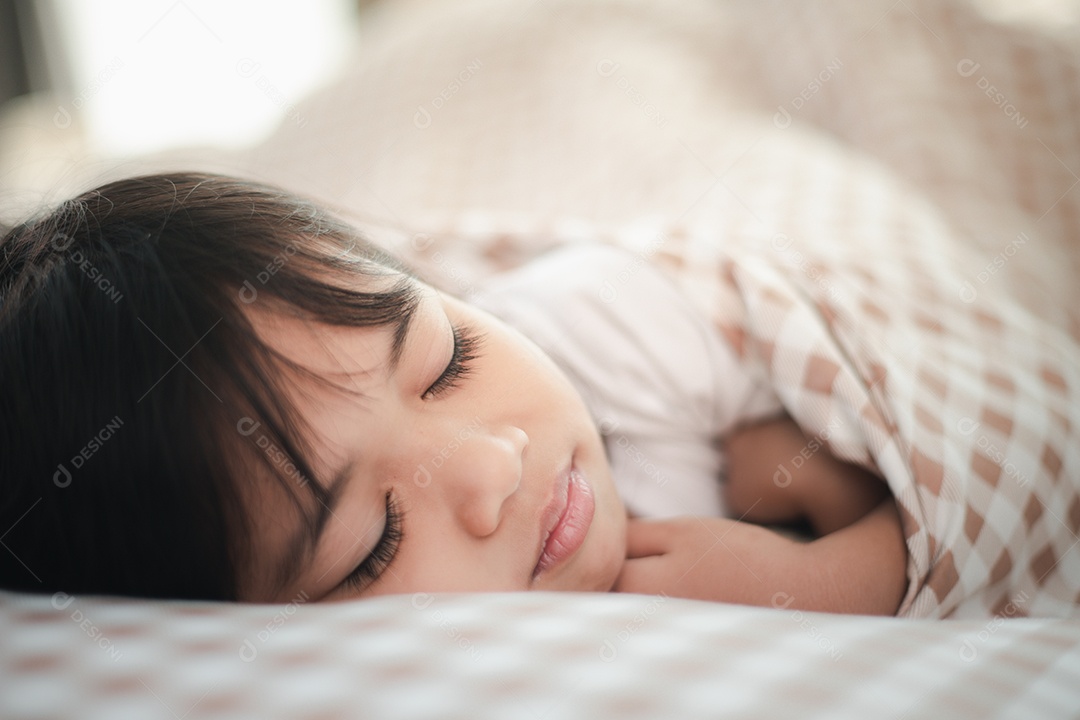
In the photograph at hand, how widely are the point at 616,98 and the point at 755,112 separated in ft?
0.82

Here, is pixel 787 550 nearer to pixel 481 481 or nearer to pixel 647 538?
pixel 647 538

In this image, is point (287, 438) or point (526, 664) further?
point (287, 438)

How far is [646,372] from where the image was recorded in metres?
0.78

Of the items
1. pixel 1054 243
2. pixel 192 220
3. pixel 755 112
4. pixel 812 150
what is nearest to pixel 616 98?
pixel 755 112

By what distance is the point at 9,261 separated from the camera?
58 cm

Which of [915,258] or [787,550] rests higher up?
[915,258]

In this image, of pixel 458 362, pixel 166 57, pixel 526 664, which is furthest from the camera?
pixel 166 57

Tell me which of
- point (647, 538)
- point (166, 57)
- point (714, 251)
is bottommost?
point (647, 538)

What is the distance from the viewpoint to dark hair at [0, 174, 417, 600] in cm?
48

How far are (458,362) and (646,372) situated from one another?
26 cm

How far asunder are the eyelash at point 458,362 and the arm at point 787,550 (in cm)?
24

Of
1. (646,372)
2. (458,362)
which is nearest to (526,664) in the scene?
(458,362)

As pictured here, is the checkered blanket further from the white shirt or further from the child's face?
the child's face

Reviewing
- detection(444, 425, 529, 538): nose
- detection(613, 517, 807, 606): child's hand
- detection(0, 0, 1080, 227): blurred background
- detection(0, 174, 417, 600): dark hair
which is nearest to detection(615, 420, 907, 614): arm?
detection(613, 517, 807, 606): child's hand
